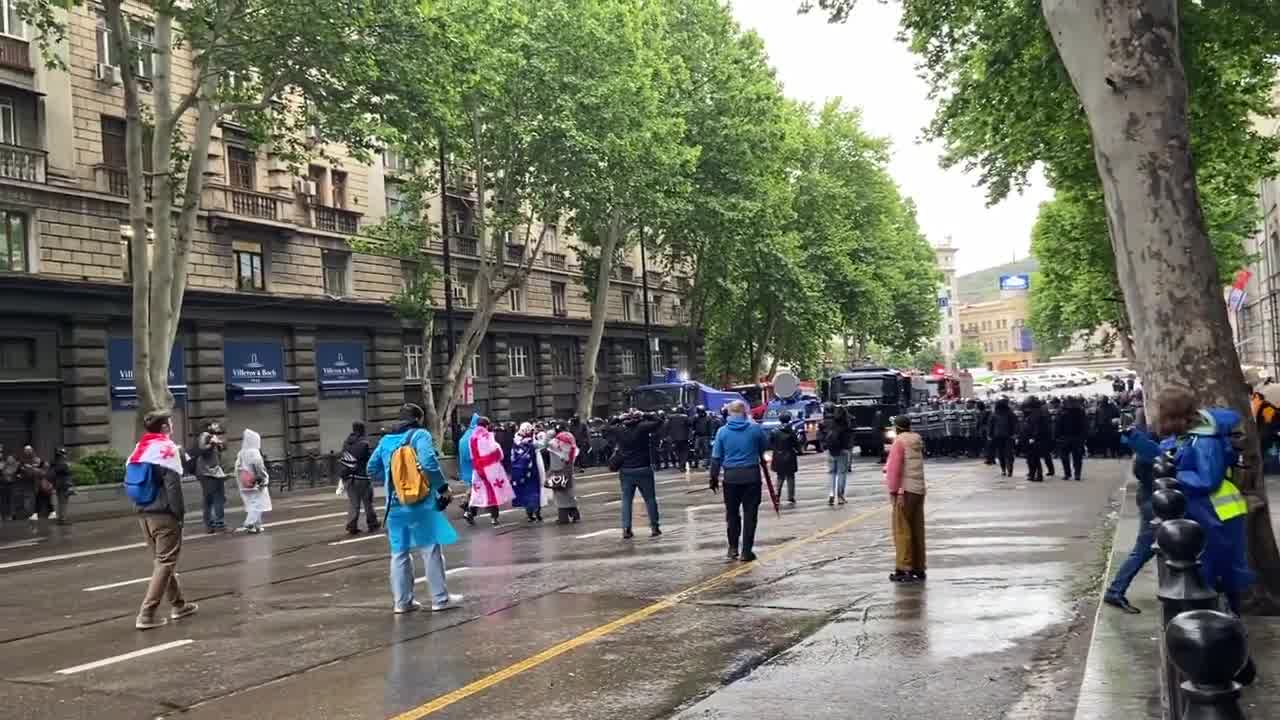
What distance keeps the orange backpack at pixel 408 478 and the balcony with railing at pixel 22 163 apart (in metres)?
21.1

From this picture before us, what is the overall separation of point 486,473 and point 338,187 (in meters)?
22.9

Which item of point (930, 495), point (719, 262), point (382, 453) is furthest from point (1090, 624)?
point (719, 262)

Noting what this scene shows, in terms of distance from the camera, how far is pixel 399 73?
2359 centimetres

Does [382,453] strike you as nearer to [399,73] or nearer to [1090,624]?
[1090,624]

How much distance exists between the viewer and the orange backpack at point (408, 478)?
32.8 feet

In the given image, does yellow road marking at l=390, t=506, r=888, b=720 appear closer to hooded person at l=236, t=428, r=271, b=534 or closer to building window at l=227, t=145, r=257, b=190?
hooded person at l=236, t=428, r=271, b=534

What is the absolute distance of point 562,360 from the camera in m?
51.2

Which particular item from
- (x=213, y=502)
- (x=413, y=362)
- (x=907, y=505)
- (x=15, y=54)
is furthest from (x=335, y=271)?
(x=907, y=505)

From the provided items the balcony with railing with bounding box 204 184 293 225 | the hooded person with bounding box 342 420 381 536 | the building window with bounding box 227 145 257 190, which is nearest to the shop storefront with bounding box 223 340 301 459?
the balcony with railing with bounding box 204 184 293 225

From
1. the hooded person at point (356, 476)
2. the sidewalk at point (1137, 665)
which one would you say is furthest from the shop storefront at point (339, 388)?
the sidewalk at point (1137, 665)

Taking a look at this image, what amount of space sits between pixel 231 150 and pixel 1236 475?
31376mm

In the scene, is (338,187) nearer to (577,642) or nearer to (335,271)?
(335,271)

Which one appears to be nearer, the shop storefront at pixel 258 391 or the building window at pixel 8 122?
the building window at pixel 8 122

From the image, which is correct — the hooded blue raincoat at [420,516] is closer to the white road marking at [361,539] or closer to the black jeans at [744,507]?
the black jeans at [744,507]
